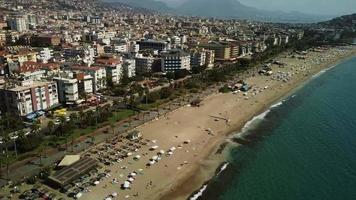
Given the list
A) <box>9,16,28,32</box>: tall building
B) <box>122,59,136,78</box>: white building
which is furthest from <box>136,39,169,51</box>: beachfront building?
<box>9,16,28,32</box>: tall building

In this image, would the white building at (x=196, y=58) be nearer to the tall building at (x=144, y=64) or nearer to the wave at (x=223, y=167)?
the tall building at (x=144, y=64)

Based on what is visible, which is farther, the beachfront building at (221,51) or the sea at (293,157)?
the beachfront building at (221,51)

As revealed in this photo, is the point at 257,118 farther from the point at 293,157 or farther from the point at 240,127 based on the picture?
the point at 293,157

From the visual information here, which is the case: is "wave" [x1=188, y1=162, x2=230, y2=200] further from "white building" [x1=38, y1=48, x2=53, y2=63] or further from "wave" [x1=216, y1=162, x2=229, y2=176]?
"white building" [x1=38, y1=48, x2=53, y2=63]

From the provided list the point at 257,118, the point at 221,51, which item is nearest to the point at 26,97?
the point at 257,118

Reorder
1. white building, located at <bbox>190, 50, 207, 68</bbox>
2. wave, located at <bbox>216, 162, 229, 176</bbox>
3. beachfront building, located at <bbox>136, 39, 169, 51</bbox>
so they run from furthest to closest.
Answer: beachfront building, located at <bbox>136, 39, 169, 51</bbox>, white building, located at <bbox>190, 50, 207, 68</bbox>, wave, located at <bbox>216, 162, 229, 176</bbox>

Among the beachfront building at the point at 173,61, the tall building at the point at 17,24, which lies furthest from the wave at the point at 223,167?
the tall building at the point at 17,24
